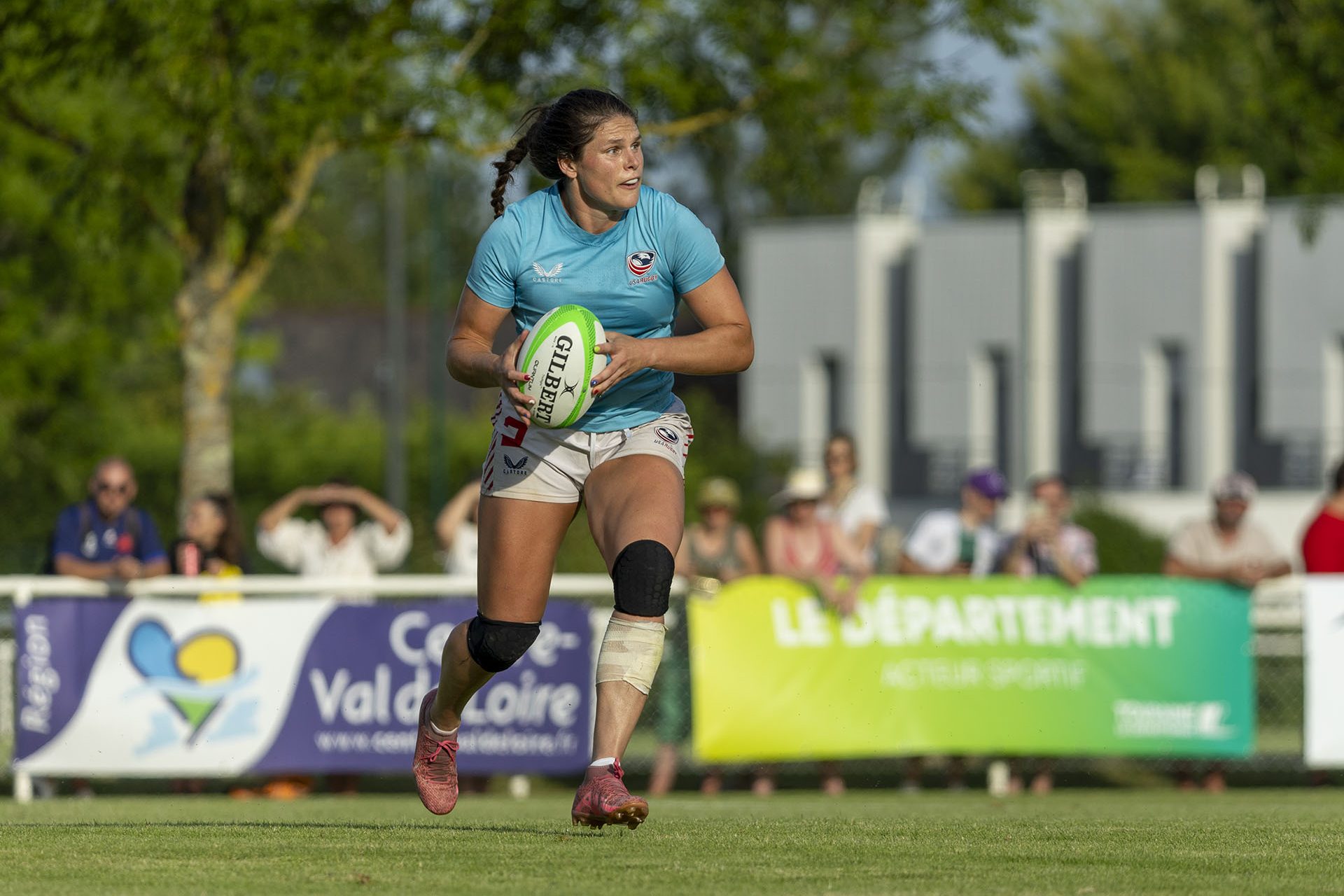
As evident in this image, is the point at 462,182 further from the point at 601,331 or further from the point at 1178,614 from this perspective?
the point at 601,331

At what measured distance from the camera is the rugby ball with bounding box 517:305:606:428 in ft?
19.9

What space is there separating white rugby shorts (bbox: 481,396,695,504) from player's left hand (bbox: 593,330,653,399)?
1.25ft

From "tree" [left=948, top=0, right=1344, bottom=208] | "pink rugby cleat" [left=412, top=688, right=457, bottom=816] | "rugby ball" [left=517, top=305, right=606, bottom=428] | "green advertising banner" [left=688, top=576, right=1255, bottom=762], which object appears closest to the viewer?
"rugby ball" [left=517, top=305, right=606, bottom=428]

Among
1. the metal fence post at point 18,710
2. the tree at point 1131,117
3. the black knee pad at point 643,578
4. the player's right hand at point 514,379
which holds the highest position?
the tree at point 1131,117

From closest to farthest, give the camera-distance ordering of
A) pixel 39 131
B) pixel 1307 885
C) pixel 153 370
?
pixel 1307 885, pixel 39 131, pixel 153 370

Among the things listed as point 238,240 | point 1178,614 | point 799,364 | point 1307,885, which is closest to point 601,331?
point 1307,885

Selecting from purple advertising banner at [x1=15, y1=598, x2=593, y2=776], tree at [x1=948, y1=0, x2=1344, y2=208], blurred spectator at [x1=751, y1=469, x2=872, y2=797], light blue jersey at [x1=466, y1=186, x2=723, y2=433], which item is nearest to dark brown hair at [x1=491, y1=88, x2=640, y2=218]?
light blue jersey at [x1=466, y1=186, x2=723, y2=433]

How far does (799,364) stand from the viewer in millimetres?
46344

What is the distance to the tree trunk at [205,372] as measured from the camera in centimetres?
1541

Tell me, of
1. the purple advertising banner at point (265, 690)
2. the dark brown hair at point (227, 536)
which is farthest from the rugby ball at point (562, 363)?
the dark brown hair at point (227, 536)

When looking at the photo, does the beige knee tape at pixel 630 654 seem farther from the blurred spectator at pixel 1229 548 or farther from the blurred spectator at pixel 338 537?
the blurred spectator at pixel 1229 548

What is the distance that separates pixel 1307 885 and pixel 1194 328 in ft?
123

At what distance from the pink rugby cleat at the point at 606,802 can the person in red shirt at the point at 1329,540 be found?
802 centimetres

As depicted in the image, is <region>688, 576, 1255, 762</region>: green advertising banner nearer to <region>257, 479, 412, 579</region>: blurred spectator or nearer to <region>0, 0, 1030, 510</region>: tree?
<region>257, 479, 412, 579</region>: blurred spectator
